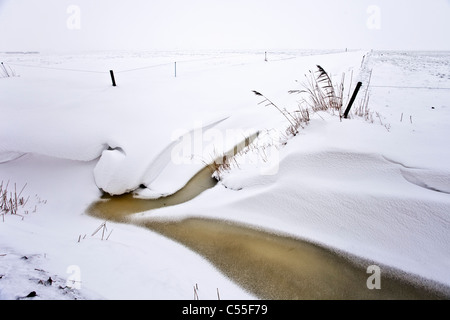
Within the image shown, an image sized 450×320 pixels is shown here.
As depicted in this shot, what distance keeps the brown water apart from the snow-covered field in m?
0.12

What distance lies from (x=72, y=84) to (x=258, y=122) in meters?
6.39

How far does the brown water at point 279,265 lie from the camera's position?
6.77 ft

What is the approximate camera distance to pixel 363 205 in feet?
8.41

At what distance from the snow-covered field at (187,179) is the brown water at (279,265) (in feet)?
0.39

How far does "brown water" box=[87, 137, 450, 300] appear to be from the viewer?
206cm

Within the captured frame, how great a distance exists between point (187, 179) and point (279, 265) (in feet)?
7.83

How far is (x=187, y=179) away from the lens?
4277 mm
